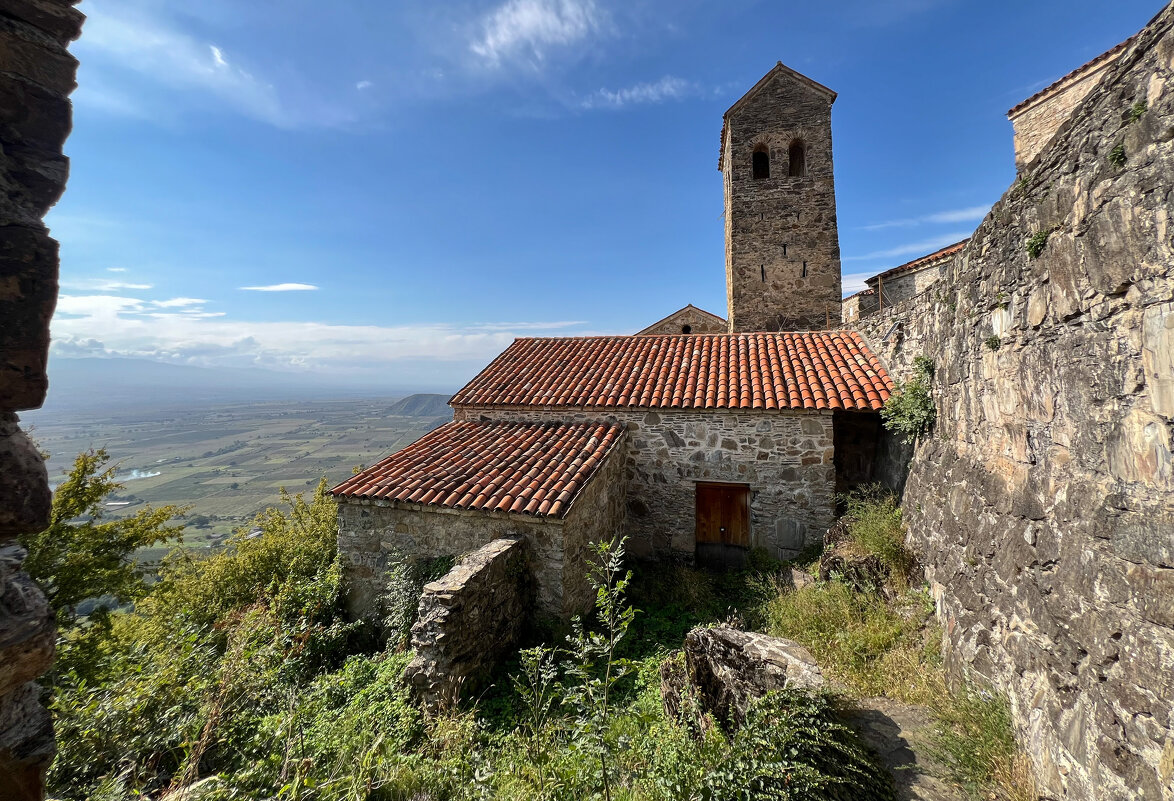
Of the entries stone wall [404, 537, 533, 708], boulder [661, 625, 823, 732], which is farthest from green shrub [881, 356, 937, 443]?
stone wall [404, 537, 533, 708]

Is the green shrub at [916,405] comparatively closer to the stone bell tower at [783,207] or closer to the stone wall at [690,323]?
the stone bell tower at [783,207]

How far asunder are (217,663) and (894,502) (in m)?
8.76

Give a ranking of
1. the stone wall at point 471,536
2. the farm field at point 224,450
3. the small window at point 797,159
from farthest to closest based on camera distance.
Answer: the farm field at point 224,450 < the small window at point 797,159 < the stone wall at point 471,536

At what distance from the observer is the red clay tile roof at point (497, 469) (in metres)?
6.64

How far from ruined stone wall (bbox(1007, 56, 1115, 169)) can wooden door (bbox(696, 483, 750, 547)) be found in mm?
9352

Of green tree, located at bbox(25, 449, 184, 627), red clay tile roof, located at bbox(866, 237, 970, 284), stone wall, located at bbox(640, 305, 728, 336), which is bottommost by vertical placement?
green tree, located at bbox(25, 449, 184, 627)

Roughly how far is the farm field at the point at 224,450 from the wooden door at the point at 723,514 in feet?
57.4

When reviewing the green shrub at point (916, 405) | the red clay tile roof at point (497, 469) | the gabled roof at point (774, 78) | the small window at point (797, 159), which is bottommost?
the red clay tile roof at point (497, 469)

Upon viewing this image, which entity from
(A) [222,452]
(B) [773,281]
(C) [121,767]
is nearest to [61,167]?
(C) [121,767]

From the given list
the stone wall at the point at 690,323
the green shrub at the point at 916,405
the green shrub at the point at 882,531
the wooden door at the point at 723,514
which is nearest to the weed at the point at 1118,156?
the green shrub at the point at 916,405

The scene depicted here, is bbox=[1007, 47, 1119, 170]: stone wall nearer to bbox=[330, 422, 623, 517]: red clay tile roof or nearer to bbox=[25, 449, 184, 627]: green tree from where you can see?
bbox=[330, 422, 623, 517]: red clay tile roof

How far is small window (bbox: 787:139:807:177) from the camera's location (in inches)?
568

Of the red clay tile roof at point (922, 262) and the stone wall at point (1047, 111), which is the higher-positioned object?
the stone wall at point (1047, 111)

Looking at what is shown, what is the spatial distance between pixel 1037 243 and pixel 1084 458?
1.69 metres
